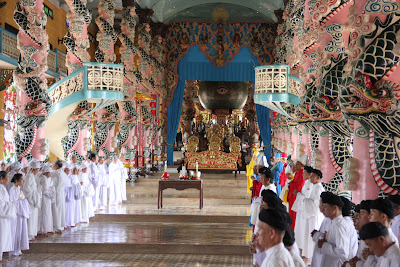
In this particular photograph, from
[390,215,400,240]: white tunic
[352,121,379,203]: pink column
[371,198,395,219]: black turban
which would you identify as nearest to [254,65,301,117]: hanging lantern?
[352,121,379,203]: pink column

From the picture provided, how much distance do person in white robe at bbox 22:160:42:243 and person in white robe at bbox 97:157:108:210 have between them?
Result: 380cm

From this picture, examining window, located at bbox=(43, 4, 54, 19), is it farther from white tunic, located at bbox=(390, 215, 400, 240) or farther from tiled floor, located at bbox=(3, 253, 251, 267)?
white tunic, located at bbox=(390, 215, 400, 240)

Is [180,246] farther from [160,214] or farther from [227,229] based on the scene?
[160,214]

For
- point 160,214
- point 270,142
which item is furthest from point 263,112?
point 160,214

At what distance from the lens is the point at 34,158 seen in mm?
9664

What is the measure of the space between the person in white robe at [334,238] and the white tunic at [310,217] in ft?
7.12

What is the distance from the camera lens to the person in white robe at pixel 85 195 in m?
11.3

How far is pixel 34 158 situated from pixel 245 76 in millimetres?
13992

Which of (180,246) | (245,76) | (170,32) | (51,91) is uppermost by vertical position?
(170,32)

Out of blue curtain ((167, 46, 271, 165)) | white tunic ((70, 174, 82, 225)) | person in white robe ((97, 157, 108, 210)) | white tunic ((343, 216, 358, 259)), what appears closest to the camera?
white tunic ((343, 216, 358, 259))

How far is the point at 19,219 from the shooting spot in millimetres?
8461

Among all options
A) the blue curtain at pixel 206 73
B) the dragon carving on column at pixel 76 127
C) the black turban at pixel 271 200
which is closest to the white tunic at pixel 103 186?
the dragon carving on column at pixel 76 127

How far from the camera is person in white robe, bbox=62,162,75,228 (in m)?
10.6

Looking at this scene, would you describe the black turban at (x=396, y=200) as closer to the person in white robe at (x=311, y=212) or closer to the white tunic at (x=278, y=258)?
the white tunic at (x=278, y=258)
